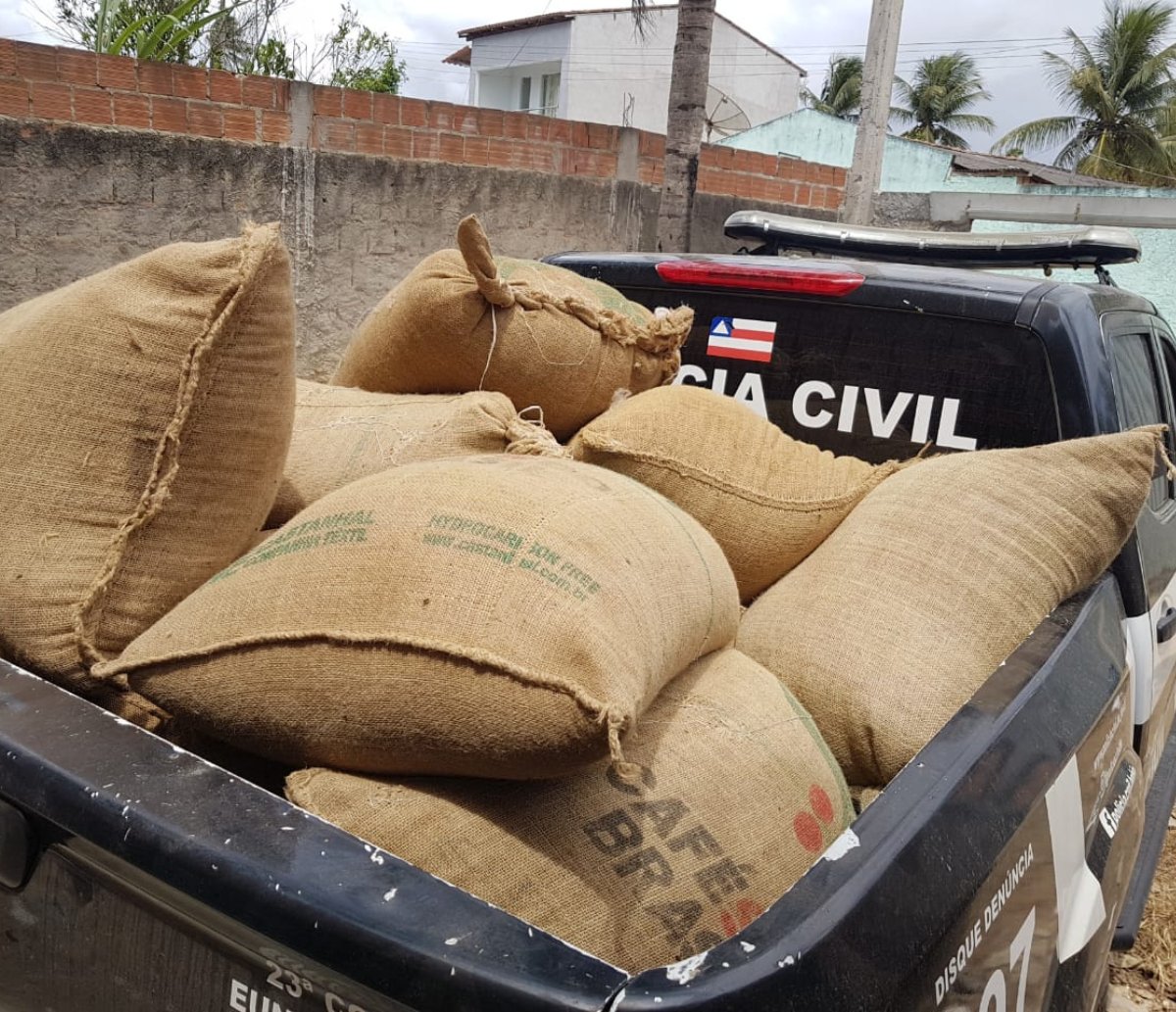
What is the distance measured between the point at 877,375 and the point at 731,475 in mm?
679

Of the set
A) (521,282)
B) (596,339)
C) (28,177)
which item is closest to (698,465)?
(596,339)

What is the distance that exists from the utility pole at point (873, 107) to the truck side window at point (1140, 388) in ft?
17.8

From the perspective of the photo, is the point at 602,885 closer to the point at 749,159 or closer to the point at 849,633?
the point at 849,633

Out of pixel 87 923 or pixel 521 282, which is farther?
pixel 521 282

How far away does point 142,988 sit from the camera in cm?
102

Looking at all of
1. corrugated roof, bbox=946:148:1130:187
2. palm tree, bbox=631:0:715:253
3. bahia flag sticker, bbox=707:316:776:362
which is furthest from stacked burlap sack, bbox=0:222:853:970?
corrugated roof, bbox=946:148:1130:187

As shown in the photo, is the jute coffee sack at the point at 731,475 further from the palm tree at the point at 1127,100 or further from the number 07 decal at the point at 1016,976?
the palm tree at the point at 1127,100

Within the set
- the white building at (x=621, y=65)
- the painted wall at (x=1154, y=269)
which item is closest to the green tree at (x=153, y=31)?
the painted wall at (x=1154, y=269)

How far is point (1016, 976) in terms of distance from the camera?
1.22 m

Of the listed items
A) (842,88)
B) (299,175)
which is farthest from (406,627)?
(842,88)

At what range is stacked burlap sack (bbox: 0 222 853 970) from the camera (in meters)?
1.08

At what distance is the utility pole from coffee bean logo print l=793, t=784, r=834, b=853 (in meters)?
7.08

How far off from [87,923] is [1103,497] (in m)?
1.52

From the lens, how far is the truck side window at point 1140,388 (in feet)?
7.26
